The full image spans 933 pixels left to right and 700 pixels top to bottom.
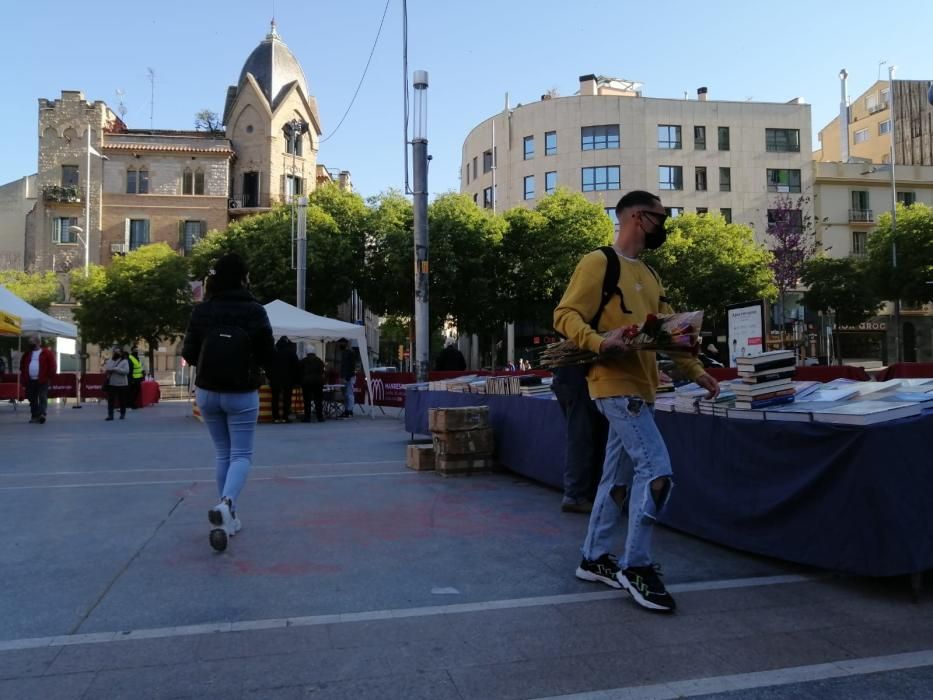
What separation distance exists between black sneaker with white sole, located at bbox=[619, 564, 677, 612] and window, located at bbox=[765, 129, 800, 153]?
55.4m

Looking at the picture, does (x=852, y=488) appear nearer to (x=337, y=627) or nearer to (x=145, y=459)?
(x=337, y=627)

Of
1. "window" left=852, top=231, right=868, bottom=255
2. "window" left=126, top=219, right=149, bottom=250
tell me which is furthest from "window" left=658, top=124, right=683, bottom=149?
"window" left=126, top=219, right=149, bottom=250

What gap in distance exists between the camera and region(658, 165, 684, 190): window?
2041 inches

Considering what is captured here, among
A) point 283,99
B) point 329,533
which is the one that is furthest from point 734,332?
point 283,99

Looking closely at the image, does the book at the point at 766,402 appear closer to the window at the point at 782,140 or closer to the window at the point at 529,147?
the window at the point at 529,147

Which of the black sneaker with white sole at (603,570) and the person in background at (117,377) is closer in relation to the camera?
the black sneaker with white sole at (603,570)

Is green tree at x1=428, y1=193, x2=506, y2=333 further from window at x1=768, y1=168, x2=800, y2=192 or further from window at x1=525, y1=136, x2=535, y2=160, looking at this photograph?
window at x1=768, y1=168, x2=800, y2=192

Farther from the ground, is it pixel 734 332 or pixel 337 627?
pixel 734 332

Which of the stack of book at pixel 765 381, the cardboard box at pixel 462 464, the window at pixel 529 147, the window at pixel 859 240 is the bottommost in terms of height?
the cardboard box at pixel 462 464

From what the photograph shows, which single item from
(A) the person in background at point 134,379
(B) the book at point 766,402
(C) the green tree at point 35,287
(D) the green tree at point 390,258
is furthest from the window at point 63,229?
(B) the book at point 766,402

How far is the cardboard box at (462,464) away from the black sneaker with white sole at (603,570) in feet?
12.9

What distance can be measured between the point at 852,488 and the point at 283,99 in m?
54.0

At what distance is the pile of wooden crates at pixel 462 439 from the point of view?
7855 mm

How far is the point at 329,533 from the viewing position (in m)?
5.29
